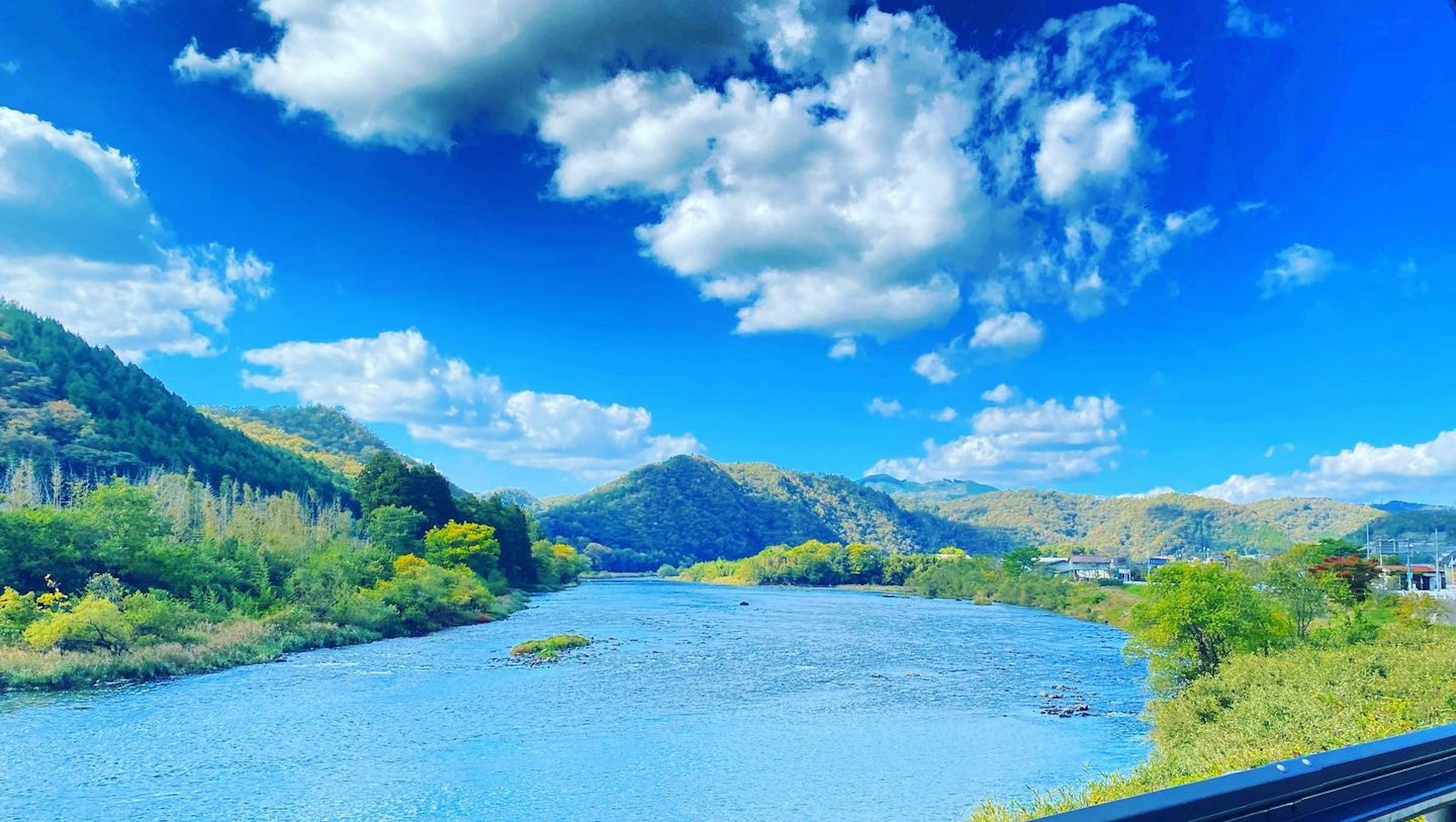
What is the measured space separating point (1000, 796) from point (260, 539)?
3008cm

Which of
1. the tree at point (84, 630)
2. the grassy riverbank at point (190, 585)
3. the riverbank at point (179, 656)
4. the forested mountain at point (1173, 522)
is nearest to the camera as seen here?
the riverbank at point (179, 656)

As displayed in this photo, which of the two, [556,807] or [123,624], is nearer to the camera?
[556,807]

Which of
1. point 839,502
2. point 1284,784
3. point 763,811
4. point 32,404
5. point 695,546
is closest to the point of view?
point 1284,784

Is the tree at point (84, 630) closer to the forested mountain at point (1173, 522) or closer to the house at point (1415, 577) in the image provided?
the house at point (1415, 577)

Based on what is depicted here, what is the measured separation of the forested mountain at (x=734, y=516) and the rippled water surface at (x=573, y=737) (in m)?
85.7

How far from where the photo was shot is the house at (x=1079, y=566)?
85938mm

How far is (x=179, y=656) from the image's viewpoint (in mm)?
23359

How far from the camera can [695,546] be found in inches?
4668

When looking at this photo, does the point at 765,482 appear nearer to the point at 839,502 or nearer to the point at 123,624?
the point at 839,502

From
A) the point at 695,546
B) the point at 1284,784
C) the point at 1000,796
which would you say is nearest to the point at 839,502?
the point at 695,546

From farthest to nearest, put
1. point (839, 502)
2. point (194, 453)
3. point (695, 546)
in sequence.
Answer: point (839, 502) → point (695, 546) → point (194, 453)

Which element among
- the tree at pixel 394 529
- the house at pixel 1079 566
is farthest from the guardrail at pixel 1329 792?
the house at pixel 1079 566

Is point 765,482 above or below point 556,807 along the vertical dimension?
above

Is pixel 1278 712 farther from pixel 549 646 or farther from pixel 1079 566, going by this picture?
pixel 1079 566
